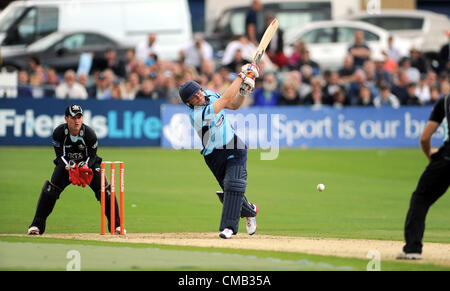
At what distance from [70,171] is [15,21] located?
17.3 m

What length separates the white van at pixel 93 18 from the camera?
99.3 feet

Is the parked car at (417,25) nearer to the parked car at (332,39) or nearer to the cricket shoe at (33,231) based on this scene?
the parked car at (332,39)

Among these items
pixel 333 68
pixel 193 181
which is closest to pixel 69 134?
pixel 193 181

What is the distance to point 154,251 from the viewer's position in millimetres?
11703

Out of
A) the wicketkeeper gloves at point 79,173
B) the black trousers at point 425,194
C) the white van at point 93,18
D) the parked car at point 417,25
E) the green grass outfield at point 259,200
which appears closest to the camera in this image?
the black trousers at point 425,194

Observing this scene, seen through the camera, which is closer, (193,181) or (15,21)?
(193,181)

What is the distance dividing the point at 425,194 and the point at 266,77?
17.4 metres

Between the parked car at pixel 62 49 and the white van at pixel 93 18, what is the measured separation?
0.36 m

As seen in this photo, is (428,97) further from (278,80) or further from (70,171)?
(70,171)

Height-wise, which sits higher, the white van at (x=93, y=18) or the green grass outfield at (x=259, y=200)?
the white van at (x=93, y=18)

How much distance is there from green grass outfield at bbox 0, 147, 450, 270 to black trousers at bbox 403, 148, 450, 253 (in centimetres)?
43

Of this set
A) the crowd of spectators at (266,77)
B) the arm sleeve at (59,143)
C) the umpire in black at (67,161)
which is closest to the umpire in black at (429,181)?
the umpire in black at (67,161)

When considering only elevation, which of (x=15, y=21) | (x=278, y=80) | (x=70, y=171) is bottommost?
(x=70, y=171)
